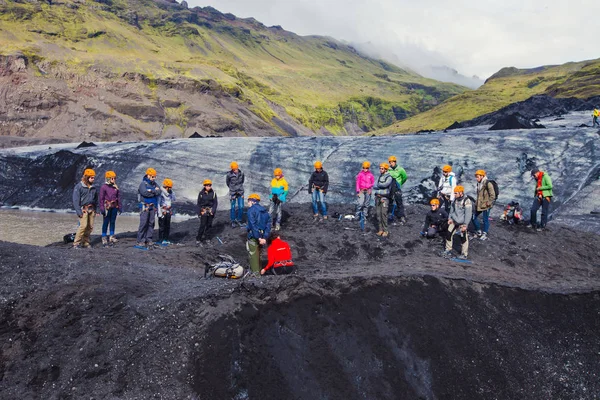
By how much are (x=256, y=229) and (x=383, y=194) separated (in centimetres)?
449

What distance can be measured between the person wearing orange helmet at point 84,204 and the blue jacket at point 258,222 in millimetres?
4601

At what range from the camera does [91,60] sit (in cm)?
7125

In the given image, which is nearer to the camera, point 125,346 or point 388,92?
point 125,346

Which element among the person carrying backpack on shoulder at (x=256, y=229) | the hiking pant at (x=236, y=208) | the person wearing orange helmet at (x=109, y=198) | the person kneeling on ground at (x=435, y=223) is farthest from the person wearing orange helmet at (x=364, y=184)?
the person wearing orange helmet at (x=109, y=198)

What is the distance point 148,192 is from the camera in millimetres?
10984

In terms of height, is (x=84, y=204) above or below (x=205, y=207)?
above

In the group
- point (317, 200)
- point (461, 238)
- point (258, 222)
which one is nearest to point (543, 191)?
point (461, 238)

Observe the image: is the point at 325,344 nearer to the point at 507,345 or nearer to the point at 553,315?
the point at 507,345

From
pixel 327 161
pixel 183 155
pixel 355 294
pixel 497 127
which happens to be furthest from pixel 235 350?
pixel 497 127

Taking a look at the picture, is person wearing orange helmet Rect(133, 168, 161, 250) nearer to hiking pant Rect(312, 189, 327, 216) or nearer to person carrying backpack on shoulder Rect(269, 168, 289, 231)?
person carrying backpack on shoulder Rect(269, 168, 289, 231)

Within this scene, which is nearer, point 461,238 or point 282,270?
point 282,270

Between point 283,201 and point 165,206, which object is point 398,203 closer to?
point 283,201

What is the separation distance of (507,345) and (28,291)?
753 cm

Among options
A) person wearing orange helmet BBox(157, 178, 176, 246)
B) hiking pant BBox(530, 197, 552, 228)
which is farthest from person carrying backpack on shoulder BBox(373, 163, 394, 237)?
person wearing orange helmet BBox(157, 178, 176, 246)
